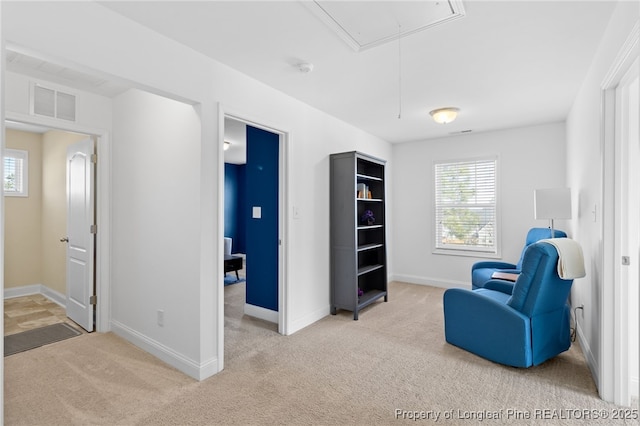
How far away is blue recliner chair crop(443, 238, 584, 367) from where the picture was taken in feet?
8.24

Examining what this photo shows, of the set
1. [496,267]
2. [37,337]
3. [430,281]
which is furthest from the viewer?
[430,281]

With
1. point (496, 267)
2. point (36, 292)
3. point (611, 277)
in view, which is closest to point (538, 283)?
point (611, 277)

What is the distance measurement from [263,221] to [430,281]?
3.12 metres

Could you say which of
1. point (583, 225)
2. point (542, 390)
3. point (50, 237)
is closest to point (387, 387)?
point (542, 390)

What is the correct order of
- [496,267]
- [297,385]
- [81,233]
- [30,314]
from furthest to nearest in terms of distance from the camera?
[496,267] → [30,314] → [81,233] → [297,385]

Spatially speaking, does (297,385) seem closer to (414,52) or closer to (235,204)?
(414,52)

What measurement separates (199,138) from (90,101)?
1.66 m

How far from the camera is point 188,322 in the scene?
8.54ft

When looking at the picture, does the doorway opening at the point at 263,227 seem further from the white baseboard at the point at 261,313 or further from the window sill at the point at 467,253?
the window sill at the point at 467,253

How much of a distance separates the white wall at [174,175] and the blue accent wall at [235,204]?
4.59 metres

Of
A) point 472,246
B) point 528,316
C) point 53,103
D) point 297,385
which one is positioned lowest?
point 297,385

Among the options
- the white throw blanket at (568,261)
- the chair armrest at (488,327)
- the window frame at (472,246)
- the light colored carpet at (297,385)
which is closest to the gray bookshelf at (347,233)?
→ the light colored carpet at (297,385)

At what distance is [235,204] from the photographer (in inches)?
327

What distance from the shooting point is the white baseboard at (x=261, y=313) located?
382 centimetres
